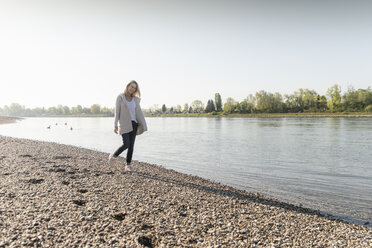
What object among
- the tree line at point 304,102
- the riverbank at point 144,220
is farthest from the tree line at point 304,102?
the riverbank at point 144,220

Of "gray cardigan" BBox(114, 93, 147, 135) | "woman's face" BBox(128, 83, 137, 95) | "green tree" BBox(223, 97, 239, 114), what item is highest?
"green tree" BBox(223, 97, 239, 114)

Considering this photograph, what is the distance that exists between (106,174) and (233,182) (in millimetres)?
6208

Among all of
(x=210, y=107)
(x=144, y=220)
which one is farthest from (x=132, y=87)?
(x=210, y=107)

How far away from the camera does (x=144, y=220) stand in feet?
18.4

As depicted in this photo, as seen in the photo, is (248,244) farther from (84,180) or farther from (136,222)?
(84,180)

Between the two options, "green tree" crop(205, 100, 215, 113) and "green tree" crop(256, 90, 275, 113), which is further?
"green tree" crop(205, 100, 215, 113)

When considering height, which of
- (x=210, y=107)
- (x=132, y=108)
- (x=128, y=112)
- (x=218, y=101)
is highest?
(x=218, y=101)

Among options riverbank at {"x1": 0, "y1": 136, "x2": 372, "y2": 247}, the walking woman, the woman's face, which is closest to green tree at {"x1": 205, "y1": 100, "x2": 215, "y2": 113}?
the walking woman

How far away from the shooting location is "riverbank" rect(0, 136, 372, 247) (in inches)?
184

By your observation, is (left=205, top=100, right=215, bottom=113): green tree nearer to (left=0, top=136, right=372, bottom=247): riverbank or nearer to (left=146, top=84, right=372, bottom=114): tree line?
(left=146, top=84, right=372, bottom=114): tree line

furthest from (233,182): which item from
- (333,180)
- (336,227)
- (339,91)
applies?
(339,91)

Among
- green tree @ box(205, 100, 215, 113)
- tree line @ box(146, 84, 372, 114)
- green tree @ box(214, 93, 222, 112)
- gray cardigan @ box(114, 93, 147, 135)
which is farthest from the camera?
green tree @ box(205, 100, 215, 113)

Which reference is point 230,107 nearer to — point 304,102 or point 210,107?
point 210,107

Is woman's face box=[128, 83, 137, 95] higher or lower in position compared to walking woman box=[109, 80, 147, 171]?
higher
